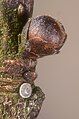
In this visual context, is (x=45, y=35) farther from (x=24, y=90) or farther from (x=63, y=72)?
(x=63, y=72)

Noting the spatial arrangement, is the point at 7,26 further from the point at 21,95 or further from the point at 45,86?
the point at 45,86

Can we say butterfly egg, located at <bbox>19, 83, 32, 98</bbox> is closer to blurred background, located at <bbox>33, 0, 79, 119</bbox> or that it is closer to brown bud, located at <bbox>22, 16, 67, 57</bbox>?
brown bud, located at <bbox>22, 16, 67, 57</bbox>

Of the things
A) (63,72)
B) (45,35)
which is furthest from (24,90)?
(63,72)

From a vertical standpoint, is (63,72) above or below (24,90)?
below

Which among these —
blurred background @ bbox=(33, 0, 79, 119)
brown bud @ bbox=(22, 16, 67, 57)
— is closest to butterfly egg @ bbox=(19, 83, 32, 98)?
brown bud @ bbox=(22, 16, 67, 57)

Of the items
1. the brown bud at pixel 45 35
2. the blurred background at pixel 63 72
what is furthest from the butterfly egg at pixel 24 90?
the blurred background at pixel 63 72

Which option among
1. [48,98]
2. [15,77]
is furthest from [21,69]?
[48,98]
